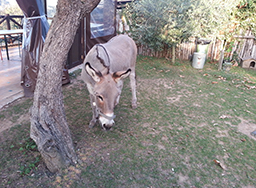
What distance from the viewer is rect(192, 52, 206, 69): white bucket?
27.4ft

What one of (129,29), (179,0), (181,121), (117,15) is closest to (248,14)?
(179,0)

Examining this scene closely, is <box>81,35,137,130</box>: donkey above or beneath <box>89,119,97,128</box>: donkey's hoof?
above

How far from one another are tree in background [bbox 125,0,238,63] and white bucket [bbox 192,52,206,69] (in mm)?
932

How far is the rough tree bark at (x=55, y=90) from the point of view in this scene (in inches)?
89.5

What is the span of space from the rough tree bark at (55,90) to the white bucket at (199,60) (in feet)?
23.3

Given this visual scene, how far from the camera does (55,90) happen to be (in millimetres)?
2471

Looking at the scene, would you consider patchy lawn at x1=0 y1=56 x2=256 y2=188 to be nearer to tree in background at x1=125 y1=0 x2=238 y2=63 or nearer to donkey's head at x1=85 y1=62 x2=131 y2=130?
donkey's head at x1=85 y1=62 x2=131 y2=130

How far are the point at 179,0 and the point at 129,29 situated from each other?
3062mm

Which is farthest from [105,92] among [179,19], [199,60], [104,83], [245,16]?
[245,16]

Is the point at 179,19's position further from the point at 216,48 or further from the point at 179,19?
the point at 216,48

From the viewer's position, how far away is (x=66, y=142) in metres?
2.57

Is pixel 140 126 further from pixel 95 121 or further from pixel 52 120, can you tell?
pixel 52 120

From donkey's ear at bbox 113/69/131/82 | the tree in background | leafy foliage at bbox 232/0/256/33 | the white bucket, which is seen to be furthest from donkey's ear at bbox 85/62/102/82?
leafy foliage at bbox 232/0/256/33

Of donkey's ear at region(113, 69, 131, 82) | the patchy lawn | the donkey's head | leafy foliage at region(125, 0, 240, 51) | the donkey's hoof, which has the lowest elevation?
the patchy lawn
